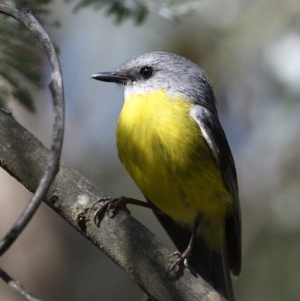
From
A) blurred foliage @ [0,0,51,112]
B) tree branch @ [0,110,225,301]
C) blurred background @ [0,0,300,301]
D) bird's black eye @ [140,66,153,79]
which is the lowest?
blurred background @ [0,0,300,301]

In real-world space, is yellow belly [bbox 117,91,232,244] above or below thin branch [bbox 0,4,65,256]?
below

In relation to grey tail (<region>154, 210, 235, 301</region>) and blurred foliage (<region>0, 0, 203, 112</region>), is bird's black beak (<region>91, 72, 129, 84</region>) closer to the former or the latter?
blurred foliage (<region>0, 0, 203, 112</region>)

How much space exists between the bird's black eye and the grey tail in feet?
2.69

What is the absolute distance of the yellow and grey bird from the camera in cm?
496

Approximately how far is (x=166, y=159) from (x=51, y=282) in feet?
11.5

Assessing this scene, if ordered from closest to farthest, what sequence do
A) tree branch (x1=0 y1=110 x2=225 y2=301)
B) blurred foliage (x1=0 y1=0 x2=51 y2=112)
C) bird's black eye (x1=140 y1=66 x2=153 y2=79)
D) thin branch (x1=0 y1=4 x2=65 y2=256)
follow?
thin branch (x1=0 y1=4 x2=65 y2=256), tree branch (x1=0 y1=110 x2=225 y2=301), blurred foliage (x1=0 y1=0 x2=51 y2=112), bird's black eye (x1=140 y1=66 x2=153 y2=79)

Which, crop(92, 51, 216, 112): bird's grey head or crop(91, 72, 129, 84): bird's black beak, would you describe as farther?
crop(91, 72, 129, 84): bird's black beak

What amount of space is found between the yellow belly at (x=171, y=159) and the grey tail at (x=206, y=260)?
0.74 ft

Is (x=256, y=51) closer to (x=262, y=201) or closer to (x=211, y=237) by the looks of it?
(x=262, y=201)

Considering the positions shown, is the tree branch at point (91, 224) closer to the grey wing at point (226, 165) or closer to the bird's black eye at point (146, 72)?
the grey wing at point (226, 165)

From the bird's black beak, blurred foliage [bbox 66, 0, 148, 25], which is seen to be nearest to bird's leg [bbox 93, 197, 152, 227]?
blurred foliage [bbox 66, 0, 148, 25]

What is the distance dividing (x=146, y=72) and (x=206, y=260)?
117cm

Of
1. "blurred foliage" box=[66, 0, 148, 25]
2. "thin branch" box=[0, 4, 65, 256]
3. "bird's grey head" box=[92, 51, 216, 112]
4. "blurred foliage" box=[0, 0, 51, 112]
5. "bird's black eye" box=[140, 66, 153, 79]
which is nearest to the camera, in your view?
"thin branch" box=[0, 4, 65, 256]

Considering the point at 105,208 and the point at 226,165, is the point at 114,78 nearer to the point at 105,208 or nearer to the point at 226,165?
the point at 226,165
